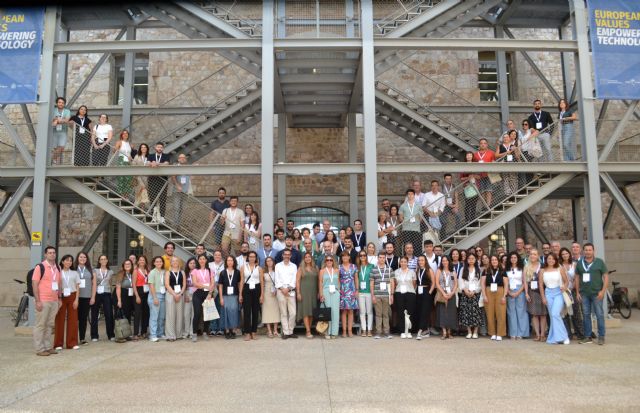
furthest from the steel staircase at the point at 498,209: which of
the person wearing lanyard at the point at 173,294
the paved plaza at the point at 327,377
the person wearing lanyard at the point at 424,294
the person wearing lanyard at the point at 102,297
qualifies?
the person wearing lanyard at the point at 102,297

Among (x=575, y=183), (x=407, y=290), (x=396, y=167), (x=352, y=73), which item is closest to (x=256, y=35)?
(x=352, y=73)

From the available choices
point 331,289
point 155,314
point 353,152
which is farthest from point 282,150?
point 155,314

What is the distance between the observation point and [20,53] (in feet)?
36.5

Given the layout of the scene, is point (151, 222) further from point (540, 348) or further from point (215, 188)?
point (540, 348)

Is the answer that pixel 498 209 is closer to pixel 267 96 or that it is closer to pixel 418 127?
pixel 418 127

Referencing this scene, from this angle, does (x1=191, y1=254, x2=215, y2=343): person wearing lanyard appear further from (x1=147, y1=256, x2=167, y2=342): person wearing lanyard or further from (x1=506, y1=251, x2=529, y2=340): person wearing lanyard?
(x1=506, y1=251, x2=529, y2=340): person wearing lanyard

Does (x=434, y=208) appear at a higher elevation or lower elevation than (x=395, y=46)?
lower

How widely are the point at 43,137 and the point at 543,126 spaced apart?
11.1 meters

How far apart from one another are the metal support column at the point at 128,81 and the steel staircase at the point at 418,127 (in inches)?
284

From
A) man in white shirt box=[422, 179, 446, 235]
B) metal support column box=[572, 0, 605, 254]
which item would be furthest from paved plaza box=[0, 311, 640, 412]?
metal support column box=[572, 0, 605, 254]

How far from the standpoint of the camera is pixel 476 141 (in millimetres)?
14555

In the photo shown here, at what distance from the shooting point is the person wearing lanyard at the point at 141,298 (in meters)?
9.33

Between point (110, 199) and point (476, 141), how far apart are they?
32.6ft

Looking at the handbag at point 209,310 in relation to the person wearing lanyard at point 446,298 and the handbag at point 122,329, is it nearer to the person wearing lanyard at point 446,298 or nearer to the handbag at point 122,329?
the handbag at point 122,329
